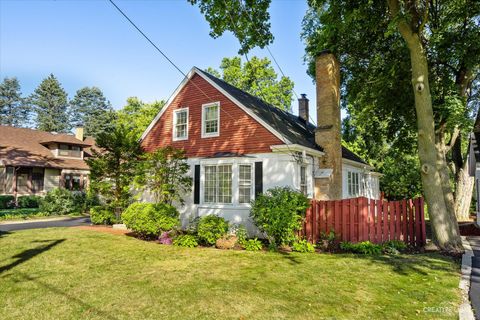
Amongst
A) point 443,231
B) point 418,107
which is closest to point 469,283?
point 443,231

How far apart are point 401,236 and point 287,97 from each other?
98.7ft

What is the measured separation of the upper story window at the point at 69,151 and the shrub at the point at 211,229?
25.4 meters

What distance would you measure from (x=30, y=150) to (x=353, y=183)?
27.9 m

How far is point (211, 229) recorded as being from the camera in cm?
1045

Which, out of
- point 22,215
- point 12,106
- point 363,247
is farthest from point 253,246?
point 12,106

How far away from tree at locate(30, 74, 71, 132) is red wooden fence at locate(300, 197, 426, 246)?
236 ft

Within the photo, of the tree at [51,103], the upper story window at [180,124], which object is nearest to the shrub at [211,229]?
the upper story window at [180,124]

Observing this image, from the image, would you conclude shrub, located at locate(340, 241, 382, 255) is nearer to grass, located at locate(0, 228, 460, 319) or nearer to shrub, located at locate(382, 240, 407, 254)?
shrub, located at locate(382, 240, 407, 254)

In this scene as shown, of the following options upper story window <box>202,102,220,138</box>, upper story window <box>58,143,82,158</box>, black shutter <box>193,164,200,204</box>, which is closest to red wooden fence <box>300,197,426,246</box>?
black shutter <box>193,164,200,204</box>

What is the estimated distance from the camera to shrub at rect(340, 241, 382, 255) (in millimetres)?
9199

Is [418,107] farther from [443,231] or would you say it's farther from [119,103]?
[119,103]

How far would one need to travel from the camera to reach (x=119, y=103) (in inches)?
1446

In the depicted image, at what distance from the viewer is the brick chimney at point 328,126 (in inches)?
521

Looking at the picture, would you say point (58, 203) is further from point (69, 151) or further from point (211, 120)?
point (211, 120)
